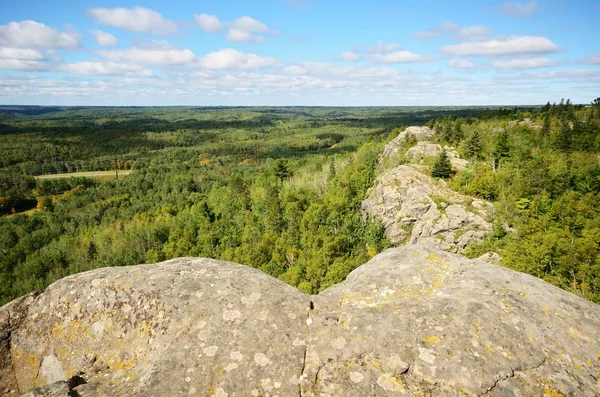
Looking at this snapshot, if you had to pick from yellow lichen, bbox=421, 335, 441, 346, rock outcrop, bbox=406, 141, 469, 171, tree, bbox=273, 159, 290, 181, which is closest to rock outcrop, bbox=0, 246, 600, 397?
yellow lichen, bbox=421, 335, 441, 346

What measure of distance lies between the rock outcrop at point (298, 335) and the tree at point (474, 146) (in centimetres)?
6298

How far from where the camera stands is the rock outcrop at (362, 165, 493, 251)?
4850cm

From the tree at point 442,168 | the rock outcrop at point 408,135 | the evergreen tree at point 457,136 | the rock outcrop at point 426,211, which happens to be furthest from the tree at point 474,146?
the rock outcrop at point 408,135

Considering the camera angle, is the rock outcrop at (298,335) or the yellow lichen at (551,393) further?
the rock outcrop at (298,335)

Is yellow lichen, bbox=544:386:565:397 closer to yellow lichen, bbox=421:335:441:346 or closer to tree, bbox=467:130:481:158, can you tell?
yellow lichen, bbox=421:335:441:346

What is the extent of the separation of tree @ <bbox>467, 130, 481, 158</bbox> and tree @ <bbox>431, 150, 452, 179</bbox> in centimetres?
1066

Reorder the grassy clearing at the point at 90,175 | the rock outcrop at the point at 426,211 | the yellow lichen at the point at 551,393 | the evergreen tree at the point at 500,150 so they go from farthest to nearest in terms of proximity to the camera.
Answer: the grassy clearing at the point at 90,175
the evergreen tree at the point at 500,150
the rock outcrop at the point at 426,211
the yellow lichen at the point at 551,393

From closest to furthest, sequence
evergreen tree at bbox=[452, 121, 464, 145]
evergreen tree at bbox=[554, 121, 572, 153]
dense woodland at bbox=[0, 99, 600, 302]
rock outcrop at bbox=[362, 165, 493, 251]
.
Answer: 1. dense woodland at bbox=[0, 99, 600, 302]
2. rock outcrop at bbox=[362, 165, 493, 251]
3. evergreen tree at bbox=[554, 121, 572, 153]
4. evergreen tree at bbox=[452, 121, 464, 145]

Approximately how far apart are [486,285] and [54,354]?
9586 mm

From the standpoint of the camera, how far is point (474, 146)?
62.7 m

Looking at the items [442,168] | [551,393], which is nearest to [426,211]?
[442,168]

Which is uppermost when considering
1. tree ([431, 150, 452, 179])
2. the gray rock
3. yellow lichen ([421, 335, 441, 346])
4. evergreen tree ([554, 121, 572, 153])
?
evergreen tree ([554, 121, 572, 153])

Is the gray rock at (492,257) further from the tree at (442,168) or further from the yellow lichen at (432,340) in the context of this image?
the yellow lichen at (432,340)

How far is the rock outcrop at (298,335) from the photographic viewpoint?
5113mm
